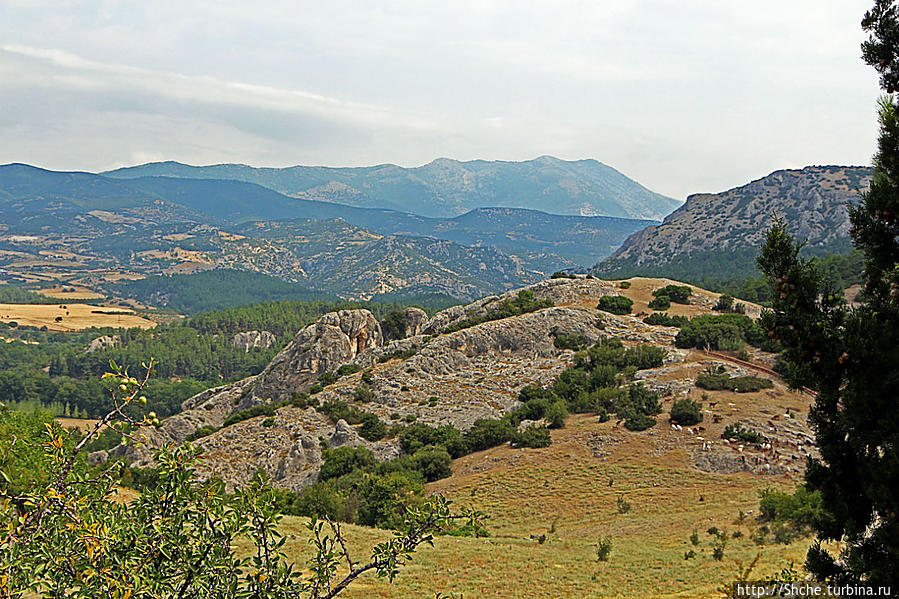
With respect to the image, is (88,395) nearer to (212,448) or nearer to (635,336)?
(212,448)

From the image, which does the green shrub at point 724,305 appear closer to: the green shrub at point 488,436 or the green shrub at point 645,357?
the green shrub at point 645,357

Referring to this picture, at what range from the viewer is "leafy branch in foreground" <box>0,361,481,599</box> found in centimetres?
474

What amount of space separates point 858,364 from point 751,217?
17101 cm

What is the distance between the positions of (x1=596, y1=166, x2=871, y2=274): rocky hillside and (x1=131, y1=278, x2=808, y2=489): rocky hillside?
327ft

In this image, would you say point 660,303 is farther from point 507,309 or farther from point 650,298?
point 507,309

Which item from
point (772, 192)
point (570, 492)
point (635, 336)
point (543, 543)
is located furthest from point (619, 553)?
point (772, 192)

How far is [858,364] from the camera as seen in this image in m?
6.98

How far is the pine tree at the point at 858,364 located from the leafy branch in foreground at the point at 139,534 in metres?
4.46

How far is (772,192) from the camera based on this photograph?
162000 mm

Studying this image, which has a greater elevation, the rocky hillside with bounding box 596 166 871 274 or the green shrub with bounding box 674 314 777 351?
the rocky hillside with bounding box 596 166 871 274

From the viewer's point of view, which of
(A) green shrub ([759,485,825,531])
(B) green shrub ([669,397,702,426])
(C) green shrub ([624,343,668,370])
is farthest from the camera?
(C) green shrub ([624,343,668,370])

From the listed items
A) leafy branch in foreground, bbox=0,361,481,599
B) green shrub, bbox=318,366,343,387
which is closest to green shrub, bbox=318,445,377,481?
green shrub, bbox=318,366,343,387

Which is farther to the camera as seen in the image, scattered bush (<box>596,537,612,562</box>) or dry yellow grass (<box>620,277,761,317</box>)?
dry yellow grass (<box>620,277,761,317</box>)

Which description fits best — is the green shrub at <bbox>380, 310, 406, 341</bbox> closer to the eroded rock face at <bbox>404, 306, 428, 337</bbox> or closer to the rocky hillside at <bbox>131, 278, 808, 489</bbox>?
the eroded rock face at <bbox>404, 306, 428, 337</bbox>
